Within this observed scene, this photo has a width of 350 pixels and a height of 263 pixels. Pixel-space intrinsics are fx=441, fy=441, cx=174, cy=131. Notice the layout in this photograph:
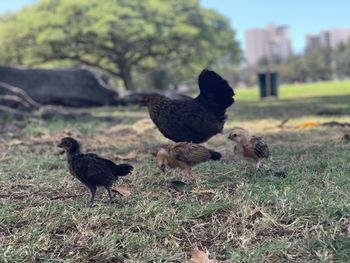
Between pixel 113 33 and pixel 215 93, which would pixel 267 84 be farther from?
pixel 215 93

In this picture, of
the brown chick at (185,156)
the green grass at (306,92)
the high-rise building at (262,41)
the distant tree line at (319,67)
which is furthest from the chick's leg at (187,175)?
the high-rise building at (262,41)

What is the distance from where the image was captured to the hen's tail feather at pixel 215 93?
4344 millimetres

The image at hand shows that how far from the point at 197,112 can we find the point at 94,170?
159 centimetres

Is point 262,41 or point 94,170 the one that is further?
point 262,41

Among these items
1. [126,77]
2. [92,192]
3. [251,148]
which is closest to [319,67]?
[126,77]

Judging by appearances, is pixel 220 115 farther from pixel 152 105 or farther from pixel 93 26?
pixel 93 26

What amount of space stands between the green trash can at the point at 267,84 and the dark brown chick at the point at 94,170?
1443 cm

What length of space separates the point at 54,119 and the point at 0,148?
2831 mm

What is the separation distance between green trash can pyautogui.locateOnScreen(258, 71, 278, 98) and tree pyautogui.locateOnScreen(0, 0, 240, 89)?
615cm

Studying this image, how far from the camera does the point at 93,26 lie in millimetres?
20828

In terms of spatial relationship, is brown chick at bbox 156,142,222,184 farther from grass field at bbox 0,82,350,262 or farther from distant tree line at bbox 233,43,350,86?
distant tree line at bbox 233,43,350,86

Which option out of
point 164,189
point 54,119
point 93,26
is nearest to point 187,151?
point 164,189

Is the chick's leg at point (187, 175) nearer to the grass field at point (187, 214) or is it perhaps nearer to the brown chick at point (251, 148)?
the grass field at point (187, 214)

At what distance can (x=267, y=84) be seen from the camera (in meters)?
17.0
